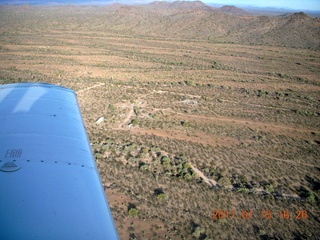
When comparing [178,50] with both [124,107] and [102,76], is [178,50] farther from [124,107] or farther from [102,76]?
[124,107]

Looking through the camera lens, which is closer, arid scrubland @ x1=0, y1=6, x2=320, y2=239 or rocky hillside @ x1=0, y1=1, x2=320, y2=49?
arid scrubland @ x1=0, y1=6, x2=320, y2=239

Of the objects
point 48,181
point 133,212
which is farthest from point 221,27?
point 48,181

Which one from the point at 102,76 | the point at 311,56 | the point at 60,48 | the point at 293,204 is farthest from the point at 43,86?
the point at 311,56
